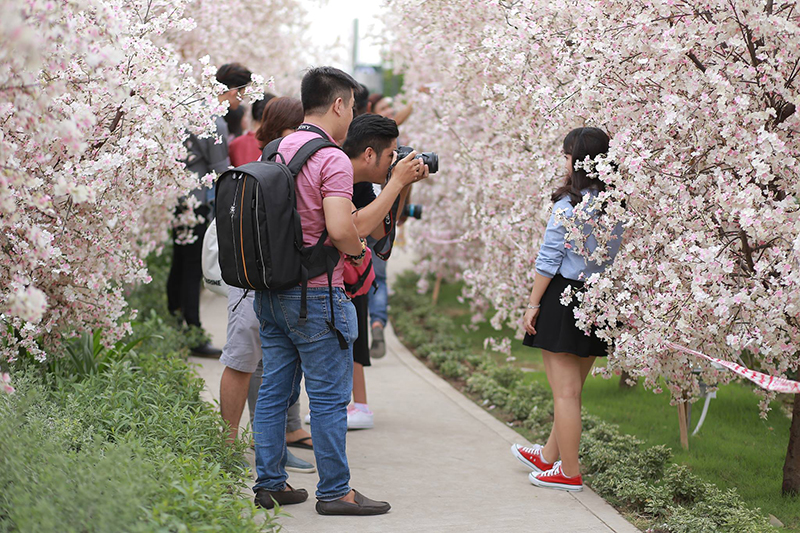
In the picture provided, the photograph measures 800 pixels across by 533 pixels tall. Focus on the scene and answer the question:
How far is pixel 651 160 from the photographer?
4.04 metres

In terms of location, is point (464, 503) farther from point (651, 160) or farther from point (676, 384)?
point (651, 160)

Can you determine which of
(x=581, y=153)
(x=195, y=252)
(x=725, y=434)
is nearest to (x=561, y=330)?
(x=581, y=153)

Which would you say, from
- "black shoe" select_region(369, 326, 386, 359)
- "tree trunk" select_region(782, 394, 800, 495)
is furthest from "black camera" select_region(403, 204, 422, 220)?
"tree trunk" select_region(782, 394, 800, 495)

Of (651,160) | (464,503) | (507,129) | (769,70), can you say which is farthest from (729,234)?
(507,129)

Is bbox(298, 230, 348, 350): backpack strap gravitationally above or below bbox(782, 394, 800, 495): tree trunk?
above

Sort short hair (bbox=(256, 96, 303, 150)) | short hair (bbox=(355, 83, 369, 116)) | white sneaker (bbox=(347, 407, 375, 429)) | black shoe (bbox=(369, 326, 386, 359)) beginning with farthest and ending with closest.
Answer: black shoe (bbox=(369, 326, 386, 359)) < short hair (bbox=(355, 83, 369, 116)) < white sneaker (bbox=(347, 407, 375, 429)) < short hair (bbox=(256, 96, 303, 150))

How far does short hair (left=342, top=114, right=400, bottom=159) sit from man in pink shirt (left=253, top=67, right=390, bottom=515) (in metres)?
0.17

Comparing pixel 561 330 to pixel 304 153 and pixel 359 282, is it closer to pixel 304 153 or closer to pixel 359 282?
pixel 359 282

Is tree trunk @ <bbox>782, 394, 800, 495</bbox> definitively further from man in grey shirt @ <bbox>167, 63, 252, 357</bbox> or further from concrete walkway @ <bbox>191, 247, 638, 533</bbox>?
man in grey shirt @ <bbox>167, 63, 252, 357</bbox>

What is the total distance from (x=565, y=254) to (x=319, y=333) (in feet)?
4.51

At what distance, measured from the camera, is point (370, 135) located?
4199 mm

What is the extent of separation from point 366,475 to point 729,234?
225cm

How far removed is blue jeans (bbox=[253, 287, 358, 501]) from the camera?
3.84 m

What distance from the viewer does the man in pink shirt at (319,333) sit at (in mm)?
3768
